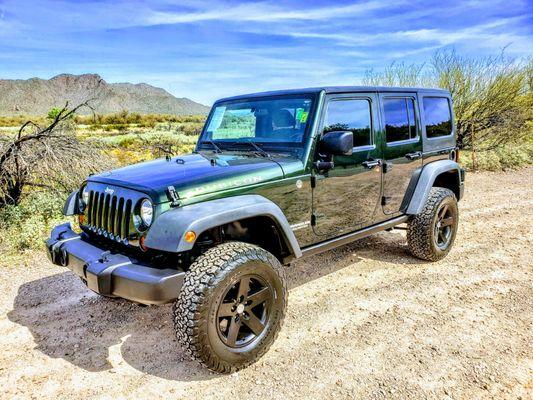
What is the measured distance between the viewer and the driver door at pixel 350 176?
3.69 metres

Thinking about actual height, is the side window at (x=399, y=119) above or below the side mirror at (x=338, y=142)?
above

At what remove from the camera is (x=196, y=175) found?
3088mm

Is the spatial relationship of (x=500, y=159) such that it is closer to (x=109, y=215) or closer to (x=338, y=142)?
(x=338, y=142)

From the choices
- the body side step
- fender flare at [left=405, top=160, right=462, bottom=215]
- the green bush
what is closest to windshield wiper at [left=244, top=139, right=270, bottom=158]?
the body side step

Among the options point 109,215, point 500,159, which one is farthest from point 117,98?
point 109,215

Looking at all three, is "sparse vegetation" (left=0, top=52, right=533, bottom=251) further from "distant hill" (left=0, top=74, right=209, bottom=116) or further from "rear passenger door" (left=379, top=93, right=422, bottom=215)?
"distant hill" (left=0, top=74, right=209, bottom=116)

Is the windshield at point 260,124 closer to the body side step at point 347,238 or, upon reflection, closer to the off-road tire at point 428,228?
the body side step at point 347,238

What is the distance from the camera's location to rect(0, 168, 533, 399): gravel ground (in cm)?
279

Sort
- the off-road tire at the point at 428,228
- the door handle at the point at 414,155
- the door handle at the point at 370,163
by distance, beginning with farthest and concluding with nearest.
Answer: the off-road tire at the point at 428,228
the door handle at the point at 414,155
the door handle at the point at 370,163

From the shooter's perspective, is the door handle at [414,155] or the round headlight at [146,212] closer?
the round headlight at [146,212]

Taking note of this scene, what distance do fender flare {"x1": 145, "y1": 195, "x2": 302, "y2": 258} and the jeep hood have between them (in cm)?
12

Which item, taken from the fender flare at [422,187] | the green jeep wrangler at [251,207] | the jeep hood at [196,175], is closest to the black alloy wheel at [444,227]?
the green jeep wrangler at [251,207]

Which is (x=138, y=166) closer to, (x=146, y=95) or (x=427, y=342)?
(x=427, y=342)

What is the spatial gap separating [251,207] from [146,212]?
72cm
